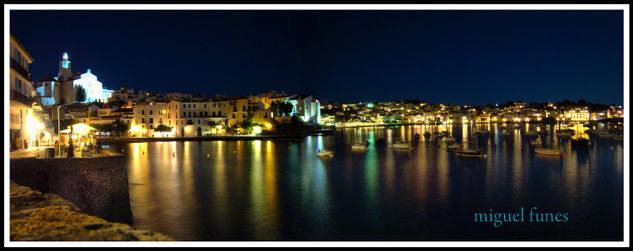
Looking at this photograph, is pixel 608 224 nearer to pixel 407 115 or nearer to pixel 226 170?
pixel 226 170

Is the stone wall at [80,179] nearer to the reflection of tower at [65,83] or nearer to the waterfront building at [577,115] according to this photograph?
the reflection of tower at [65,83]

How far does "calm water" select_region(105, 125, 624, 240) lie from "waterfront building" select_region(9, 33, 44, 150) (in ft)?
16.1

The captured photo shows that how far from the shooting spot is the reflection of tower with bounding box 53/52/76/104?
8238cm

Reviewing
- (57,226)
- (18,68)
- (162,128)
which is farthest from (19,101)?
(162,128)

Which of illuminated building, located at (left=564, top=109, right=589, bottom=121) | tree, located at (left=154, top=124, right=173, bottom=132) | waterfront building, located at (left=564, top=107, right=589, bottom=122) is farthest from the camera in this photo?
illuminated building, located at (left=564, top=109, right=589, bottom=121)

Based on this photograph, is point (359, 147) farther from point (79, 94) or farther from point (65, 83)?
point (65, 83)

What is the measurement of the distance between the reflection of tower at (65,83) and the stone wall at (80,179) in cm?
7833

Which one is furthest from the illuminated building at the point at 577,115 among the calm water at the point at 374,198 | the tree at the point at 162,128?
the tree at the point at 162,128

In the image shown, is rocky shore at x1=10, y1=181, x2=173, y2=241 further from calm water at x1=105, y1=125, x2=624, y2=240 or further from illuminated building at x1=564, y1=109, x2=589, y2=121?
illuminated building at x1=564, y1=109, x2=589, y2=121

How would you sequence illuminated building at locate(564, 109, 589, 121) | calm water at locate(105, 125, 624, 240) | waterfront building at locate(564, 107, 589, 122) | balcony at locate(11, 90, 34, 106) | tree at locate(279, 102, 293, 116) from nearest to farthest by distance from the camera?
calm water at locate(105, 125, 624, 240) → balcony at locate(11, 90, 34, 106) → tree at locate(279, 102, 293, 116) → waterfront building at locate(564, 107, 589, 122) → illuminated building at locate(564, 109, 589, 121)

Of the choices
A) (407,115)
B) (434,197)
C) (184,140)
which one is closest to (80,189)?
(434,197)

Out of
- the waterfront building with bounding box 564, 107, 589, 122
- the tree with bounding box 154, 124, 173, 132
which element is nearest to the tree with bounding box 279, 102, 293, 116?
the tree with bounding box 154, 124, 173, 132

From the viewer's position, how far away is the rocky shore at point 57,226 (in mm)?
6488

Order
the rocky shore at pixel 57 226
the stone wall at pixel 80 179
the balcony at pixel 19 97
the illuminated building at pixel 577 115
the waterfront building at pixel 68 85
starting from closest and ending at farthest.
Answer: the rocky shore at pixel 57 226, the stone wall at pixel 80 179, the balcony at pixel 19 97, the waterfront building at pixel 68 85, the illuminated building at pixel 577 115
